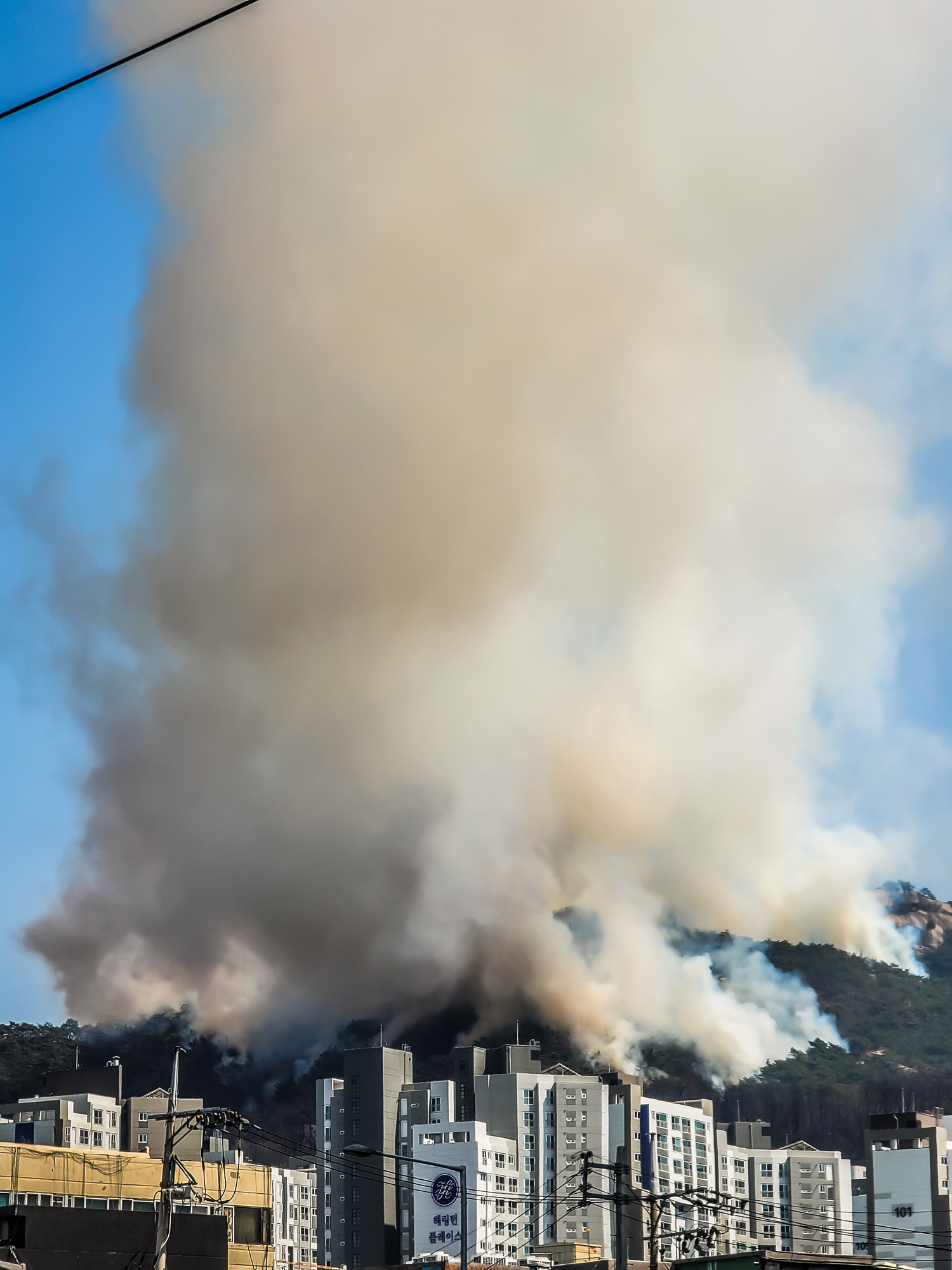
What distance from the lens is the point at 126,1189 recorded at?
47875 millimetres

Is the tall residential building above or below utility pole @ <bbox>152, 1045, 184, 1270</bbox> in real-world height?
below

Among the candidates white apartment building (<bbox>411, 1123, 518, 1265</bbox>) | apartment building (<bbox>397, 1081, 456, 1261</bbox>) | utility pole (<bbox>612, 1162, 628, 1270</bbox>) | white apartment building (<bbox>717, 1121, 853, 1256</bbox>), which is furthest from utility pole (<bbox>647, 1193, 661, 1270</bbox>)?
apartment building (<bbox>397, 1081, 456, 1261</bbox>)

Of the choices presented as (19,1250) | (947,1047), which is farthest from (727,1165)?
(19,1250)

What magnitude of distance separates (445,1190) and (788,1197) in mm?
34742

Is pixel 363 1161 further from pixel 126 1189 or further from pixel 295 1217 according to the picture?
pixel 126 1189

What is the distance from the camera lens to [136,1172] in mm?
48406

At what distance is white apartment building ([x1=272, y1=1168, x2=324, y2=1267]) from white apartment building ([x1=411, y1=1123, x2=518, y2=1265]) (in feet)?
32.5

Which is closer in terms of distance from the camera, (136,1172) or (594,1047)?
(136,1172)

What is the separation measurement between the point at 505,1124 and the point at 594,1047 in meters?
65.4

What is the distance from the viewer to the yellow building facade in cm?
4666

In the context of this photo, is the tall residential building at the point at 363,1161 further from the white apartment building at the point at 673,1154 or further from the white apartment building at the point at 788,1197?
the white apartment building at the point at 788,1197

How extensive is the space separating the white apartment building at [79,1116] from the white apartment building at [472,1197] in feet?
75.5

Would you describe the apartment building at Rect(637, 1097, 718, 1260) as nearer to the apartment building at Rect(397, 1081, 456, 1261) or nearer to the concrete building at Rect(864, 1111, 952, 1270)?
the concrete building at Rect(864, 1111, 952, 1270)

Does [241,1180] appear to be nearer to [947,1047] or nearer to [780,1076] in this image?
[780,1076]
